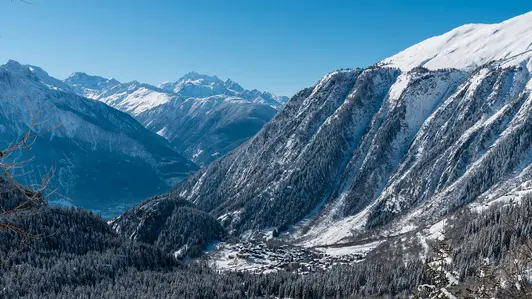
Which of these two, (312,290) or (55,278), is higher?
(55,278)

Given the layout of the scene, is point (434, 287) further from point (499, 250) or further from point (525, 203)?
point (525, 203)

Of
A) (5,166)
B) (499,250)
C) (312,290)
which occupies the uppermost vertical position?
(5,166)

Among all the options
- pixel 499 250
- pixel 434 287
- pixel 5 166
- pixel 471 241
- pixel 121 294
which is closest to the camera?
pixel 5 166

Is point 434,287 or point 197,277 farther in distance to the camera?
point 197,277

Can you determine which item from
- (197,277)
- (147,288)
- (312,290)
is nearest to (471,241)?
(312,290)

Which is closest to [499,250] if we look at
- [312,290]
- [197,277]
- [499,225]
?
[499,225]

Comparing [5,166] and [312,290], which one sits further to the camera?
[312,290]

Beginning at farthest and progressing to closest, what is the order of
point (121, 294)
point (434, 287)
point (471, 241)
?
point (471, 241)
point (121, 294)
point (434, 287)

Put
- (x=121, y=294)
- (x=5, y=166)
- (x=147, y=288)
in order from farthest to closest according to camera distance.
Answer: (x=147, y=288)
(x=121, y=294)
(x=5, y=166)

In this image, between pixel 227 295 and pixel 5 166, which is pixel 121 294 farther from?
pixel 5 166
